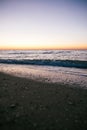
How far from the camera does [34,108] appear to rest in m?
5.52

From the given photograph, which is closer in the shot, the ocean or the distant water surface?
the ocean

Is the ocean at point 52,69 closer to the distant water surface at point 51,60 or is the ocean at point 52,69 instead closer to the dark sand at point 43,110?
the distant water surface at point 51,60

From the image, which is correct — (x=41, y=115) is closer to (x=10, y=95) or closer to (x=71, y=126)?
(x=71, y=126)

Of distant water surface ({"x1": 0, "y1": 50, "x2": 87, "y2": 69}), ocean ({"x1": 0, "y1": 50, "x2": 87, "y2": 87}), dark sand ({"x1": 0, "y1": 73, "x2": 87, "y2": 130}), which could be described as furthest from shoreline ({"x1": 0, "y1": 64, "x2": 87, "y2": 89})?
distant water surface ({"x1": 0, "y1": 50, "x2": 87, "y2": 69})

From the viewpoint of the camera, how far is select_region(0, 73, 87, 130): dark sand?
439 cm

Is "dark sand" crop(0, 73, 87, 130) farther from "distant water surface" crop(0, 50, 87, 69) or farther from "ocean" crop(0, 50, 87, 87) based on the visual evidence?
"distant water surface" crop(0, 50, 87, 69)

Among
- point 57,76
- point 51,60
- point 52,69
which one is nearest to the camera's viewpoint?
point 57,76

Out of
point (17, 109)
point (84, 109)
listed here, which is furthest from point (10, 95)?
point (84, 109)

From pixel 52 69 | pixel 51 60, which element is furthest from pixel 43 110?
pixel 51 60

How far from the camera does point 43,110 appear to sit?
538 cm

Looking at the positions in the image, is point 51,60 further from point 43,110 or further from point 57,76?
point 43,110

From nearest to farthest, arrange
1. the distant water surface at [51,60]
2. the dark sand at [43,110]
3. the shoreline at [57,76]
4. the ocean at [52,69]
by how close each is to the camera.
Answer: the dark sand at [43,110]
the shoreline at [57,76]
the ocean at [52,69]
the distant water surface at [51,60]

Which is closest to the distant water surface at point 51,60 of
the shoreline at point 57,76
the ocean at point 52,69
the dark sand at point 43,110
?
the ocean at point 52,69

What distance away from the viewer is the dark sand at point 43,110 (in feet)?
14.4
